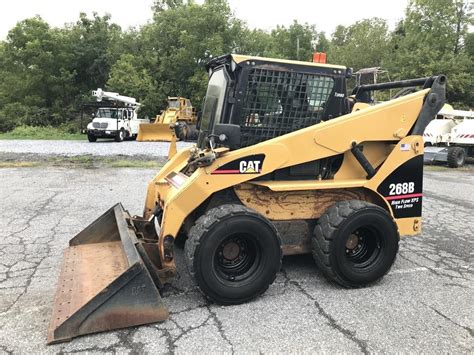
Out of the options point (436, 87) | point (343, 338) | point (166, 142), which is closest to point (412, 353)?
point (343, 338)

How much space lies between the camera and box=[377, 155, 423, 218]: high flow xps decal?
4402mm

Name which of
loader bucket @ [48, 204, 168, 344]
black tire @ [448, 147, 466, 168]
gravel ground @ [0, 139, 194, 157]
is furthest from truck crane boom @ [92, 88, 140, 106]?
loader bucket @ [48, 204, 168, 344]

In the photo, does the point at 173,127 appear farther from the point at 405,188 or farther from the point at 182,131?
the point at 405,188

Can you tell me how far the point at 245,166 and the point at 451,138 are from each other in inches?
588

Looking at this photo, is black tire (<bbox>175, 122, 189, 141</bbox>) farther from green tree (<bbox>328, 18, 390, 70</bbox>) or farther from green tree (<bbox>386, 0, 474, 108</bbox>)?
green tree (<bbox>328, 18, 390, 70</bbox>)

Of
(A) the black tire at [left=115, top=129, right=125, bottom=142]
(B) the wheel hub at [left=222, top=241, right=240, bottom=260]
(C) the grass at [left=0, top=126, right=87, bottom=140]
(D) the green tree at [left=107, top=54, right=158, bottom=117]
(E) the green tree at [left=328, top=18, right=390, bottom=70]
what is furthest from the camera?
(E) the green tree at [left=328, top=18, right=390, bottom=70]

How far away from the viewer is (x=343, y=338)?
10.5 ft

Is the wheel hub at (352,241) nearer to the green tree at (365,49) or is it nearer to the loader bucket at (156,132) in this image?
the loader bucket at (156,132)

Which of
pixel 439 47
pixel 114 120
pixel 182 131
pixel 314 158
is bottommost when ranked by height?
pixel 314 158

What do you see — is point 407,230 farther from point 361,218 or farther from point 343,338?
point 343,338

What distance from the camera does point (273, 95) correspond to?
4.20 meters

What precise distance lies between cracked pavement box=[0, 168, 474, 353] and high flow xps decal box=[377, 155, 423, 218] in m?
0.70

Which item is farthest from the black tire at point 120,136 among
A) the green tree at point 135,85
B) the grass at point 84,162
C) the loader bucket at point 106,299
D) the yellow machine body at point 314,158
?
the loader bucket at point 106,299

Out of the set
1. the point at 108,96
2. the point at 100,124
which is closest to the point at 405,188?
the point at 100,124
